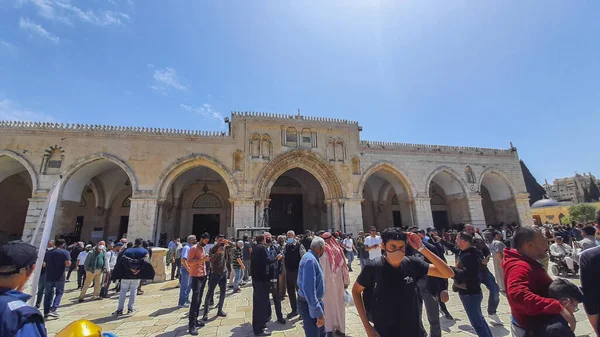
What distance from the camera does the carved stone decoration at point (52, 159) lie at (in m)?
12.4

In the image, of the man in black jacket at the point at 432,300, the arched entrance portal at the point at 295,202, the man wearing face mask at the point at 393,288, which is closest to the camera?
the man wearing face mask at the point at 393,288

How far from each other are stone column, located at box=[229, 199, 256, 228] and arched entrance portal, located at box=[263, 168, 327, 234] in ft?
14.4

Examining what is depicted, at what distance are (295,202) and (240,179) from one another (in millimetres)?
5912

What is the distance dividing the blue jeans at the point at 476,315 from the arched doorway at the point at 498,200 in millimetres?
18642

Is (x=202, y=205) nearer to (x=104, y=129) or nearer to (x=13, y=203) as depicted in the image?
(x=104, y=129)

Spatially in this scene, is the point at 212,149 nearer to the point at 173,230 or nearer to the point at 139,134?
the point at 139,134

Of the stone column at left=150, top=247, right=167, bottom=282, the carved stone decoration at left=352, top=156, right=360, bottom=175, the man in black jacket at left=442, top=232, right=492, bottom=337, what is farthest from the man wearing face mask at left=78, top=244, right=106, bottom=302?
the carved stone decoration at left=352, top=156, right=360, bottom=175

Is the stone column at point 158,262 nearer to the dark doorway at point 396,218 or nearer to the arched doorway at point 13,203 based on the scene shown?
the arched doorway at point 13,203

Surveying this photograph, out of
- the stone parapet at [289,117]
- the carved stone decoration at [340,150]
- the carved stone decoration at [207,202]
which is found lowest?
the carved stone decoration at [207,202]

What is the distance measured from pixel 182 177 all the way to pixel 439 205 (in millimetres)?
19193

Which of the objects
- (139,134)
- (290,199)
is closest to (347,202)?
(290,199)

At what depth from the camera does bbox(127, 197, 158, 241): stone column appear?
12.3 meters

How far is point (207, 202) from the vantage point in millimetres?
17797

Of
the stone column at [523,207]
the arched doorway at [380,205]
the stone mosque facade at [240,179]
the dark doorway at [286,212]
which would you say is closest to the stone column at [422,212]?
the stone mosque facade at [240,179]
